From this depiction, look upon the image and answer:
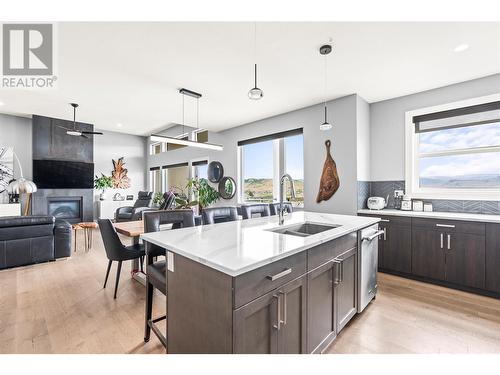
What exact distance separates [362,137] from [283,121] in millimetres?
1481

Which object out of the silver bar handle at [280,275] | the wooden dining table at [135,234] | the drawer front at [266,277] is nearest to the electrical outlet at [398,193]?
the drawer front at [266,277]

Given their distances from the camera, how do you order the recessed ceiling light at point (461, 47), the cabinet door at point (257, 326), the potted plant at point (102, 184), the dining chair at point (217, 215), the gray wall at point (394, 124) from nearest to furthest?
the cabinet door at point (257, 326) → the recessed ceiling light at point (461, 47) → the dining chair at point (217, 215) → the gray wall at point (394, 124) → the potted plant at point (102, 184)

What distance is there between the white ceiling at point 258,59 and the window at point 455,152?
448mm

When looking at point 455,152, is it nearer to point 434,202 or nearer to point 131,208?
point 434,202

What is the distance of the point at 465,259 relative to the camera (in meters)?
2.75

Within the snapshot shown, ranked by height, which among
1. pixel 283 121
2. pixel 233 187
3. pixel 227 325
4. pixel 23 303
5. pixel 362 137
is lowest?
pixel 23 303

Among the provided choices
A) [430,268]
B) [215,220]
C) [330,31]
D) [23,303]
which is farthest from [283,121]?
[23,303]

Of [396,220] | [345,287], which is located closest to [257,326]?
[345,287]

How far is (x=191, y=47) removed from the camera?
2385mm

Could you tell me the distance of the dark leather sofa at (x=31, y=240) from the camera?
3.29m

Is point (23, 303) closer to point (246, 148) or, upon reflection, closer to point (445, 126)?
point (246, 148)

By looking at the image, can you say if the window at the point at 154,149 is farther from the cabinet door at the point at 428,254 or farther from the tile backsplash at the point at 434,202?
the cabinet door at the point at 428,254

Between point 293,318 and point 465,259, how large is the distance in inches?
104

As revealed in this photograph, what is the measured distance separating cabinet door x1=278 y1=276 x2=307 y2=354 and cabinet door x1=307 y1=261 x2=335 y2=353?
0.23 feet
